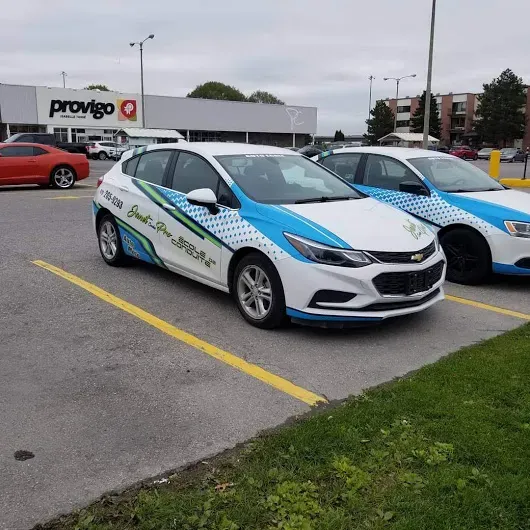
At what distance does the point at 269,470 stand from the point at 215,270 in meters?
2.87

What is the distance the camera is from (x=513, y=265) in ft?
21.3

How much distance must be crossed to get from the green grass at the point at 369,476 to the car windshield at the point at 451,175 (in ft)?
13.2

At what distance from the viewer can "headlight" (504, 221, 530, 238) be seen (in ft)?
21.1

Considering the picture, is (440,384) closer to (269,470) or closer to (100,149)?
(269,470)

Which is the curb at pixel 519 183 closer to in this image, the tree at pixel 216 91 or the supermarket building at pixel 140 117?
the supermarket building at pixel 140 117

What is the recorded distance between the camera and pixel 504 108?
85.8 meters

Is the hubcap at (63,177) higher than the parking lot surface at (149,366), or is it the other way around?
the hubcap at (63,177)

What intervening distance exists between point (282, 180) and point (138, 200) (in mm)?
1709

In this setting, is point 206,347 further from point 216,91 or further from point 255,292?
point 216,91

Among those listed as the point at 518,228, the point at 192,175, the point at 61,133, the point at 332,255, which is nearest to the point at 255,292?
the point at 332,255

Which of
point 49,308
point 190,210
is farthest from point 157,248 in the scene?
point 49,308

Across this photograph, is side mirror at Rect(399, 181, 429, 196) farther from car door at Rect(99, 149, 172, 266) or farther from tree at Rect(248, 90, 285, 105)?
tree at Rect(248, 90, 285, 105)

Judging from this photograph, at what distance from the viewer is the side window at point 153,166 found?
21.3ft

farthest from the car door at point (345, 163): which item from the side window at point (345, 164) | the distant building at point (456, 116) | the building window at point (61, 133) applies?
the distant building at point (456, 116)
